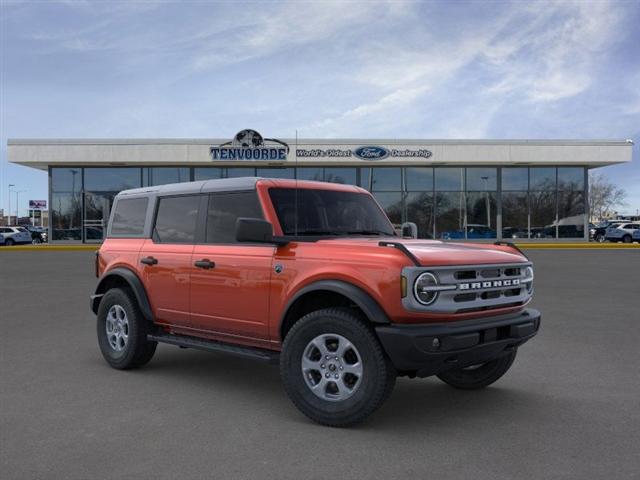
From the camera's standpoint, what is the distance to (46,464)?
386 cm

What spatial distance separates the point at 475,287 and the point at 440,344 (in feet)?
2.00

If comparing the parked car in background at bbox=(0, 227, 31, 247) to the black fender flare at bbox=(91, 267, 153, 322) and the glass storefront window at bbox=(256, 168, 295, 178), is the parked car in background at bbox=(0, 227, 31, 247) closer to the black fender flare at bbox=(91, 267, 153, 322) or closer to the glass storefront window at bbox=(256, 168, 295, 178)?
the glass storefront window at bbox=(256, 168, 295, 178)

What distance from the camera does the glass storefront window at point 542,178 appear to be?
38562 mm

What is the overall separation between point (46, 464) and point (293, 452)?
157 cm

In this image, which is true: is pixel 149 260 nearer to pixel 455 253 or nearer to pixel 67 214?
pixel 455 253

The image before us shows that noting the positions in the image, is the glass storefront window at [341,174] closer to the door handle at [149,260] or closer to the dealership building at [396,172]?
the dealership building at [396,172]

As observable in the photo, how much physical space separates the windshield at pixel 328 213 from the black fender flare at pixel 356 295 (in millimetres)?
791

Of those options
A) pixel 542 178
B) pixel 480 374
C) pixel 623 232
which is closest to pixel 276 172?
pixel 542 178

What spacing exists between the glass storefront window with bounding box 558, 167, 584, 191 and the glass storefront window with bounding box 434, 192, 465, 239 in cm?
645

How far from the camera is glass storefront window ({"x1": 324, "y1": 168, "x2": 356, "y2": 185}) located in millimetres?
37438

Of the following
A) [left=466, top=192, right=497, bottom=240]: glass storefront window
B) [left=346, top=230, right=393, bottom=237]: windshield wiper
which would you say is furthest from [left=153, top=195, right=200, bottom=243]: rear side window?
[left=466, top=192, right=497, bottom=240]: glass storefront window

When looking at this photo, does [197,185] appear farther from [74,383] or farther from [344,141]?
[344,141]

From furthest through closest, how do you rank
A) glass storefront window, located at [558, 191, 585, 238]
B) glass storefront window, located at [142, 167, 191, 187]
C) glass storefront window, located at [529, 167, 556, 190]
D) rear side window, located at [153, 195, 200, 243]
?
glass storefront window, located at [558, 191, 585, 238] < glass storefront window, located at [529, 167, 556, 190] < glass storefront window, located at [142, 167, 191, 187] < rear side window, located at [153, 195, 200, 243]

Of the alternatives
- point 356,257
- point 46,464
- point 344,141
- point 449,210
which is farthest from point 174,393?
point 449,210
